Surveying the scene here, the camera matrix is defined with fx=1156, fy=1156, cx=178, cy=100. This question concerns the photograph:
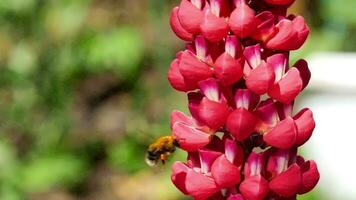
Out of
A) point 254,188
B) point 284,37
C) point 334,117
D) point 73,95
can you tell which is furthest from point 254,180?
point 73,95

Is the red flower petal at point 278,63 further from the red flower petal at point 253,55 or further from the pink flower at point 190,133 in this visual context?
the pink flower at point 190,133

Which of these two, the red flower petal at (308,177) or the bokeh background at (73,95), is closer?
the red flower petal at (308,177)

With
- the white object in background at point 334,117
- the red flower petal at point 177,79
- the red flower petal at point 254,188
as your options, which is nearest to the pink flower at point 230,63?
the red flower petal at point 177,79

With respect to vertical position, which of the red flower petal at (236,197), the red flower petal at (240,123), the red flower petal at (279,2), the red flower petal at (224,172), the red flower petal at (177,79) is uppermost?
the red flower petal at (279,2)

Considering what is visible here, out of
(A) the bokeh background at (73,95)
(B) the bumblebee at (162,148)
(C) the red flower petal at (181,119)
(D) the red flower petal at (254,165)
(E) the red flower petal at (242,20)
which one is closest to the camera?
(E) the red flower petal at (242,20)

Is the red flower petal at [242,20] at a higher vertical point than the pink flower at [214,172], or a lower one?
higher

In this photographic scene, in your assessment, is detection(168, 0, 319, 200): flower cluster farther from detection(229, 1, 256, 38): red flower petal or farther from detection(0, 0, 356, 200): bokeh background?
detection(0, 0, 356, 200): bokeh background

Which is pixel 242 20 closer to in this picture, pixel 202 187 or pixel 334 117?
pixel 202 187

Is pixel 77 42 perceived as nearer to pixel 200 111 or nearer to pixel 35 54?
pixel 35 54

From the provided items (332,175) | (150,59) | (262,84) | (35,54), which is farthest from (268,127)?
(150,59)
